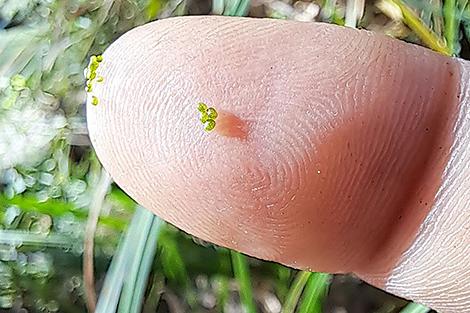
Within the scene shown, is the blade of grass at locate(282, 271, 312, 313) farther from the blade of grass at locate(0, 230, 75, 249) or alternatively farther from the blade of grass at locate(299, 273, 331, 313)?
the blade of grass at locate(0, 230, 75, 249)

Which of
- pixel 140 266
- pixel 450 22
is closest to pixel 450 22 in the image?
pixel 450 22

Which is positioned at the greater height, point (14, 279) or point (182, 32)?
point (182, 32)

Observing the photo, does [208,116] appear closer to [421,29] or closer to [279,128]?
[279,128]

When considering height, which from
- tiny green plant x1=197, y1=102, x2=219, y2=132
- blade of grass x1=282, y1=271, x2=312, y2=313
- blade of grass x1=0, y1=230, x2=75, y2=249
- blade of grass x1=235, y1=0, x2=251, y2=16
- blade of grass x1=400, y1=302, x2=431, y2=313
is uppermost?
tiny green plant x1=197, y1=102, x2=219, y2=132

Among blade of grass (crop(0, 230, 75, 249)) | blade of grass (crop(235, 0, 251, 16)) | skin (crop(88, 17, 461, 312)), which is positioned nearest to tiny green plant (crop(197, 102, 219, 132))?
skin (crop(88, 17, 461, 312))

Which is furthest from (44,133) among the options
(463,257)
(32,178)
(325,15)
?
(463,257)

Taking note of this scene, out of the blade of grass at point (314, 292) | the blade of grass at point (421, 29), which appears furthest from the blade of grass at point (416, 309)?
the blade of grass at point (421, 29)

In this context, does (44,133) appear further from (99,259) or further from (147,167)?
(147,167)

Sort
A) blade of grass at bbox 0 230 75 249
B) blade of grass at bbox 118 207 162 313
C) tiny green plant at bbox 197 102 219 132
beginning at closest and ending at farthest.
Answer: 1. tiny green plant at bbox 197 102 219 132
2. blade of grass at bbox 118 207 162 313
3. blade of grass at bbox 0 230 75 249
